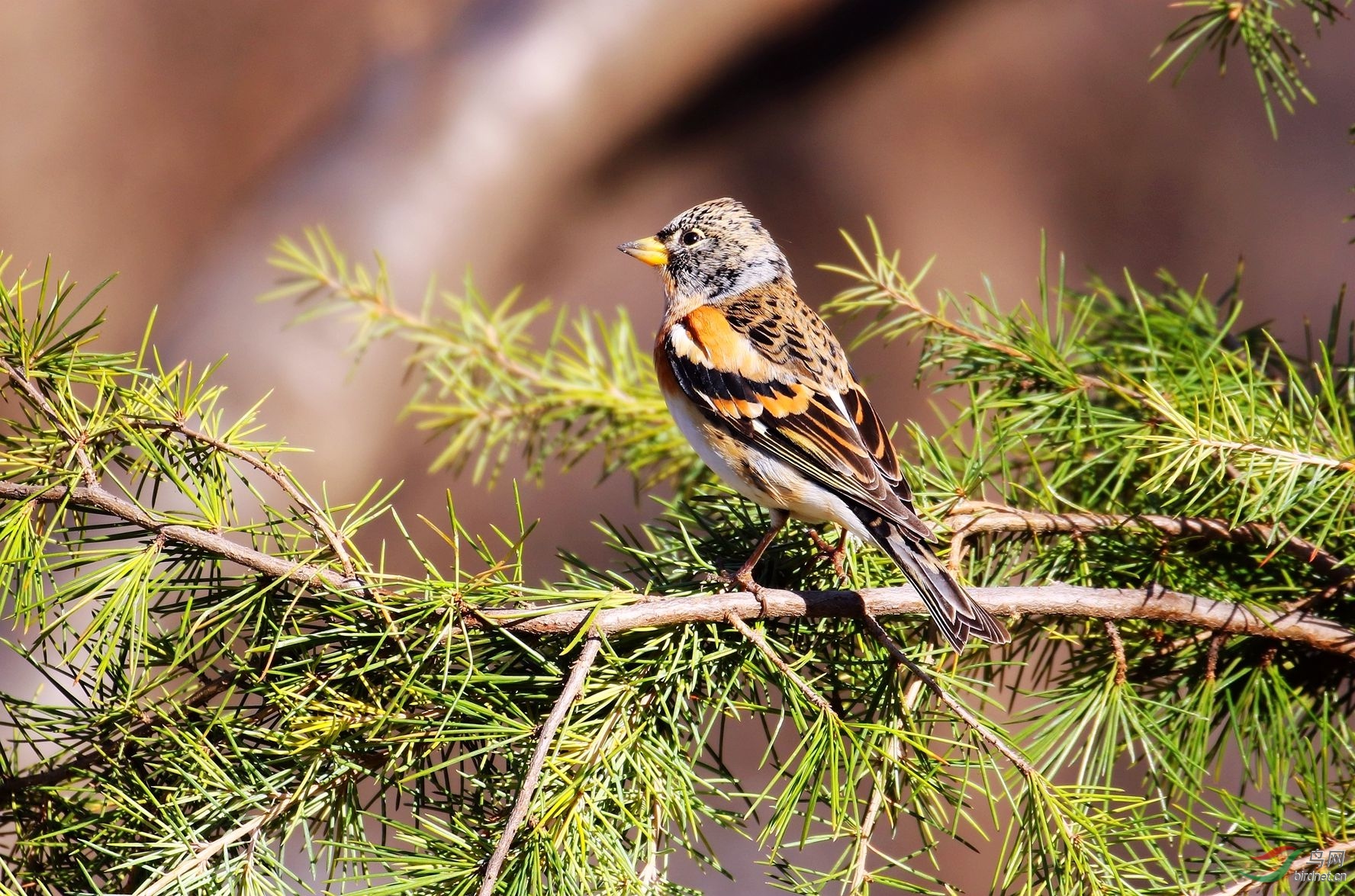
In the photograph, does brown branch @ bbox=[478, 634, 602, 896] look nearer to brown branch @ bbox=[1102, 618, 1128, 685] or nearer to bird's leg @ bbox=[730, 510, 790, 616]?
bird's leg @ bbox=[730, 510, 790, 616]

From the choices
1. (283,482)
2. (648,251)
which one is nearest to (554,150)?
(648,251)

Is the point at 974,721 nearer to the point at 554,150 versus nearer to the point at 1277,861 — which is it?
the point at 1277,861

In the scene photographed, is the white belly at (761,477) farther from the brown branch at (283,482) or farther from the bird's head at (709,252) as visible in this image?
the brown branch at (283,482)

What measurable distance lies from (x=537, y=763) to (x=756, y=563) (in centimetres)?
43

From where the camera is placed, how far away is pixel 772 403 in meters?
1.25

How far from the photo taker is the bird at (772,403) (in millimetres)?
920

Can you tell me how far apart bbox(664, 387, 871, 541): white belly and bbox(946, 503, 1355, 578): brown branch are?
12cm

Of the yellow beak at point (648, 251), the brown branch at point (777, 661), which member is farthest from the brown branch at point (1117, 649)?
the yellow beak at point (648, 251)

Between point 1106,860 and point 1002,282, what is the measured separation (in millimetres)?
1893

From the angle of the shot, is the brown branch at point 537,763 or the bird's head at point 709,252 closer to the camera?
the brown branch at point 537,763

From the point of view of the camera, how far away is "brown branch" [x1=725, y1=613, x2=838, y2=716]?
Result: 0.70 meters

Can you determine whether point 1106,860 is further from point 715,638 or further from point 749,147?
point 749,147

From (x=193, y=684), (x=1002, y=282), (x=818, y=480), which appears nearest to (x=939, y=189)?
(x=1002, y=282)

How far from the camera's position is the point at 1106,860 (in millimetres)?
691
